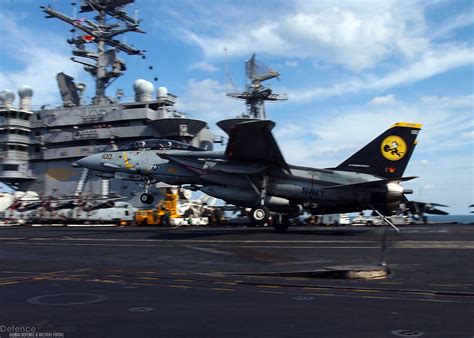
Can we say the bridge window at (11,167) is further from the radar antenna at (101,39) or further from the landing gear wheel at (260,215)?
the landing gear wheel at (260,215)

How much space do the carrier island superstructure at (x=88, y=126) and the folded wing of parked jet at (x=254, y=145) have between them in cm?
2899

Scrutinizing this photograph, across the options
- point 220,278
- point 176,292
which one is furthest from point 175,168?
point 176,292

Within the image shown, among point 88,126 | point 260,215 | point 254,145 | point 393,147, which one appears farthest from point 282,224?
point 88,126

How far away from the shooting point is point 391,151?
77.8 feet

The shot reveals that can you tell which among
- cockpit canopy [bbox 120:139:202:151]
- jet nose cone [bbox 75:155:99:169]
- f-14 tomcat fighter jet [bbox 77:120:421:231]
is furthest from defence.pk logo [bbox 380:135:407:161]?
jet nose cone [bbox 75:155:99:169]

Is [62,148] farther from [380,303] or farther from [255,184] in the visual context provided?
[380,303]

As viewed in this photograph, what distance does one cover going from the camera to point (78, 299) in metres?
7.97

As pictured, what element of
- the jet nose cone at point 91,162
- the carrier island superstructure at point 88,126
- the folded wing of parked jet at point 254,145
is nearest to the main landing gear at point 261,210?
the folded wing of parked jet at point 254,145

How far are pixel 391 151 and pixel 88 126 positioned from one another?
1634 inches

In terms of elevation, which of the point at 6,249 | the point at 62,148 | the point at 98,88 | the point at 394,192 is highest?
the point at 98,88

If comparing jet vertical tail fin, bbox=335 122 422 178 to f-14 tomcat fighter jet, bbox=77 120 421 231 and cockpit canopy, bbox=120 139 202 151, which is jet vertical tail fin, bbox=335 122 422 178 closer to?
f-14 tomcat fighter jet, bbox=77 120 421 231

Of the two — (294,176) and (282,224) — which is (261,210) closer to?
(294,176)

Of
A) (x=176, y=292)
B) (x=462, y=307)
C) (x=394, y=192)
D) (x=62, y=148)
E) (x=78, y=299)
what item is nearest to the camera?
(x=462, y=307)

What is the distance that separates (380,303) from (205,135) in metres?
49.7
